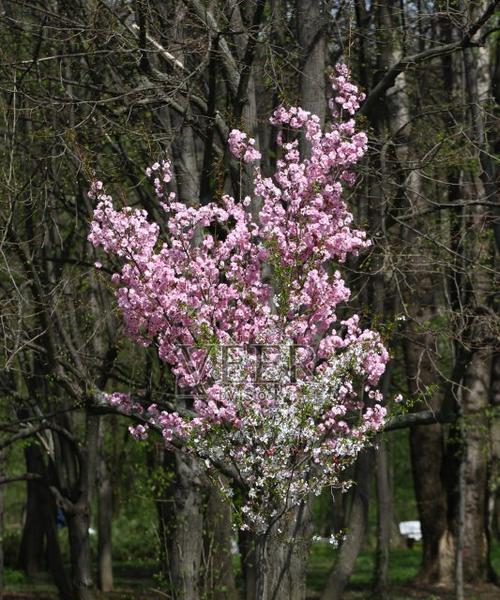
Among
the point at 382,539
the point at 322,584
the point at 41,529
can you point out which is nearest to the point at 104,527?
the point at 41,529

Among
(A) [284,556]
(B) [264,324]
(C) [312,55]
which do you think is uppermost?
(C) [312,55]

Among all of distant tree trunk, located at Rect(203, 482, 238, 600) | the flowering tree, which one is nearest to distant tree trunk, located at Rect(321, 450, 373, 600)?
distant tree trunk, located at Rect(203, 482, 238, 600)

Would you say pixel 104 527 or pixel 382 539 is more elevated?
pixel 104 527

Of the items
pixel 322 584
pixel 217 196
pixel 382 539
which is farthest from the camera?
pixel 322 584

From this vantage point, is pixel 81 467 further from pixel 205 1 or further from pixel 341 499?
pixel 341 499

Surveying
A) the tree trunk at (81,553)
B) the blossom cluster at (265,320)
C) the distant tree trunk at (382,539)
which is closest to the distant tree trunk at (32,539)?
the distant tree trunk at (382,539)

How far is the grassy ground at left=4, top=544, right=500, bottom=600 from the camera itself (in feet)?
57.5

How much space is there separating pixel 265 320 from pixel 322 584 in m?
13.3

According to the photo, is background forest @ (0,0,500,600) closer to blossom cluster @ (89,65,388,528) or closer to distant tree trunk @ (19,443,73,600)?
distant tree trunk @ (19,443,73,600)

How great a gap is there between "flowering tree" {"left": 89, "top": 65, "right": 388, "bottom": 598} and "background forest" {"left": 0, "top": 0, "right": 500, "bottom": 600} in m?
0.56

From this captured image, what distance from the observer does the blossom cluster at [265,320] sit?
8000 mm

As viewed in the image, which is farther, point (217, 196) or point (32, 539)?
point (32, 539)

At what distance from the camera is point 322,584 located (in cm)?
2084

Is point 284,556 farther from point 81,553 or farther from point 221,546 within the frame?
point 221,546
